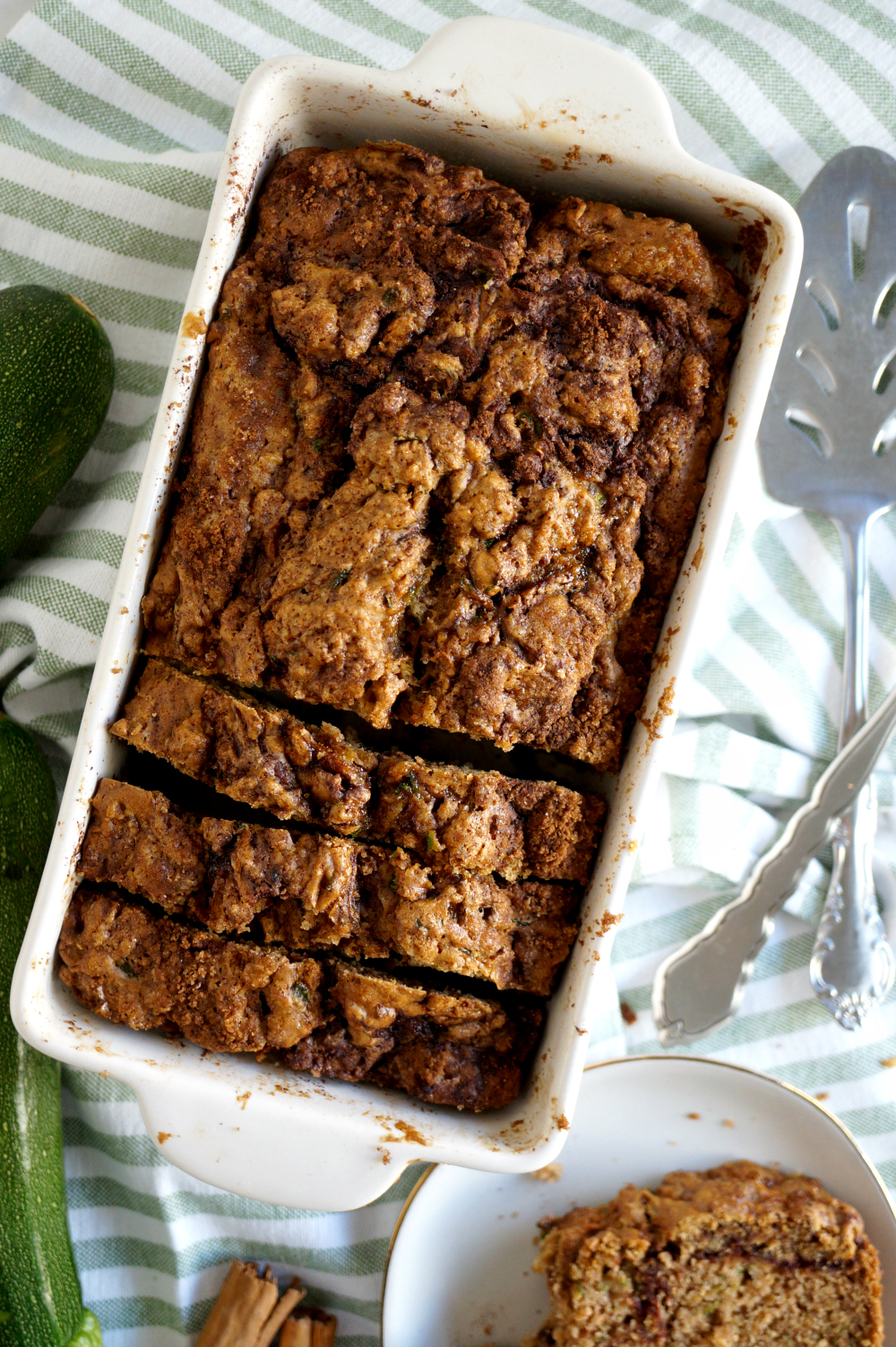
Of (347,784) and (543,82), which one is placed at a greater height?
(543,82)

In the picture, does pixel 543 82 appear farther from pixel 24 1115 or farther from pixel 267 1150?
pixel 24 1115

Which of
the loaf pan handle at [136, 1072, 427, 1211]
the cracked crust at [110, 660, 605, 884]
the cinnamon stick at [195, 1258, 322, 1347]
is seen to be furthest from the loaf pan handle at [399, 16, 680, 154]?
the cinnamon stick at [195, 1258, 322, 1347]

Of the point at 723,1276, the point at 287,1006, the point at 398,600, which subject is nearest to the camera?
the point at 398,600

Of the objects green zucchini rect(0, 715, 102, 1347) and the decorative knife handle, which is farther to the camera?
the decorative knife handle

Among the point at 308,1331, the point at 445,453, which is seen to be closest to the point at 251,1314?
the point at 308,1331

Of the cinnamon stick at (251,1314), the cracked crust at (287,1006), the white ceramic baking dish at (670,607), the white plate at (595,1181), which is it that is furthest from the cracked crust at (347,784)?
the cinnamon stick at (251,1314)

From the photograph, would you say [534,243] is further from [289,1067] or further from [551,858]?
[289,1067]

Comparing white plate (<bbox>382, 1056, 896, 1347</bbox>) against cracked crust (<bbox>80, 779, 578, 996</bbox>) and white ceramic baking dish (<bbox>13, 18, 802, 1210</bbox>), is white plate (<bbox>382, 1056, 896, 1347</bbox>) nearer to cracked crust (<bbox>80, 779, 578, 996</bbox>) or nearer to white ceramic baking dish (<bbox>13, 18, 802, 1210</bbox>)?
white ceramic baking dish (<bbox>13, 18, 802, 1210</bbox>)
